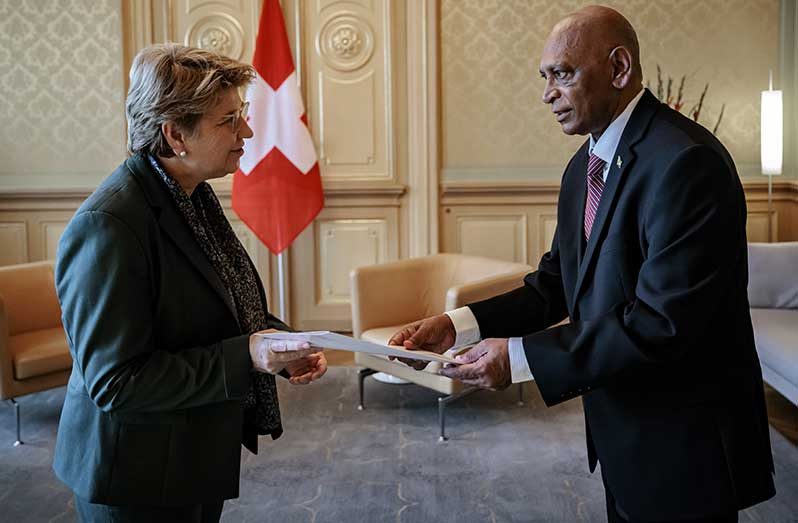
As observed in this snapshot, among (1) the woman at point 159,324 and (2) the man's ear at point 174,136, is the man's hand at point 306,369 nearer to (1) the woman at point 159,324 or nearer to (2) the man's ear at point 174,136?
(1) the woman at point 159,324

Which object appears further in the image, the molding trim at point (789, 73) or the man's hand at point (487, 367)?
the molding trim at point (789, 73)

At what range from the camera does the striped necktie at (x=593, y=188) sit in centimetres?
181

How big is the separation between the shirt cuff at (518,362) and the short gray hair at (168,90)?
2.54 ft

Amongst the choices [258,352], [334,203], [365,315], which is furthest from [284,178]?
[258,352]

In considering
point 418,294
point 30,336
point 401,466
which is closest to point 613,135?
point 401,466

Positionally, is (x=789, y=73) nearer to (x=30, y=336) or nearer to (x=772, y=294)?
(x=772, y=294)

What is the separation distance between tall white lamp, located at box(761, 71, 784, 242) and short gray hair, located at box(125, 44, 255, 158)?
4.25 m

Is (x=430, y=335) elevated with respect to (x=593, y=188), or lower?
lower

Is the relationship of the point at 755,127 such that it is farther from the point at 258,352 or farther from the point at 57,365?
the point at 258,352

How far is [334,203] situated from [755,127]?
9.01 feet

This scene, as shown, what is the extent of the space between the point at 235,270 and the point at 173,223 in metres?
0.24

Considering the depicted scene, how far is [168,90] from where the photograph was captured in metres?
1.76

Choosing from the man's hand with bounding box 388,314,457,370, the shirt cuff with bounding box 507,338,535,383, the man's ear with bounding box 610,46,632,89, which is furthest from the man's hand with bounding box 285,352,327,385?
the man's ear with bounding box 610,46,632,89

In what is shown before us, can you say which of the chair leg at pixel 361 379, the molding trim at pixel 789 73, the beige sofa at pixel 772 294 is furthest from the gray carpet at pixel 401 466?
the molding trim at pixel 789 73
